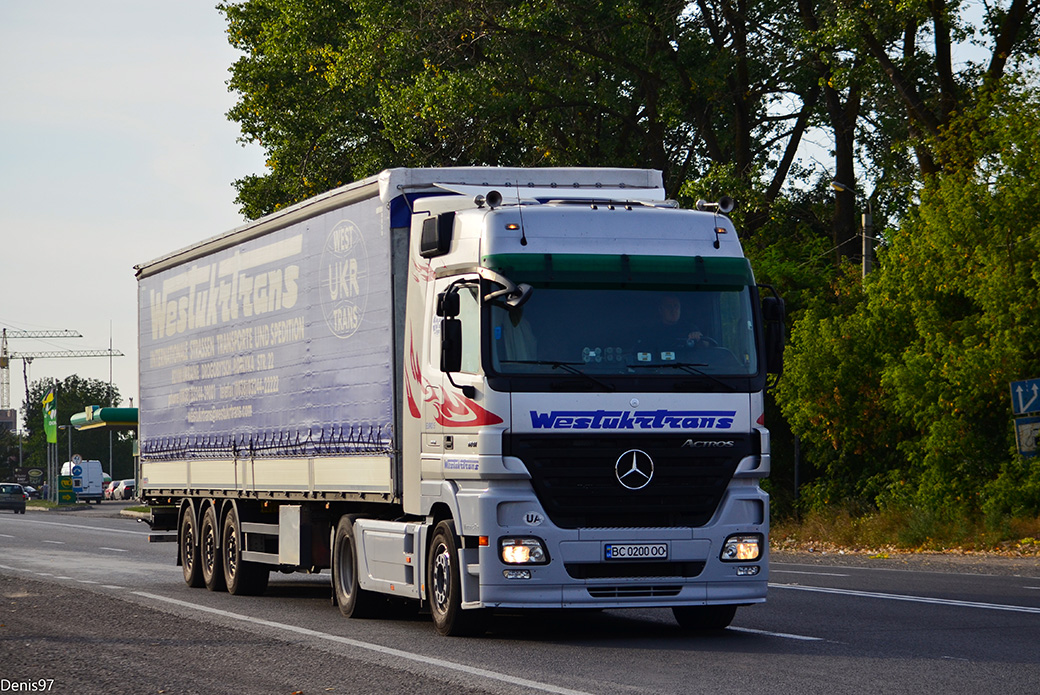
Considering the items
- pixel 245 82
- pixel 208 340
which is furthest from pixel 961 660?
pixel 245 82

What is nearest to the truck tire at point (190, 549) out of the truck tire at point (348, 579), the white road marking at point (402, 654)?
the white road marking at point (402, 654)

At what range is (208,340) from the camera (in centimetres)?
1788

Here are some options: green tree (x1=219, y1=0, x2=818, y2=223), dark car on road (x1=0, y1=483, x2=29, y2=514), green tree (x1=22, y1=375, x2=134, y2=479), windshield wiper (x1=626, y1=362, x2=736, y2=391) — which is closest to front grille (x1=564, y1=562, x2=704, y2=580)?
windshield wiper (x1=626, y1=362, x2=736, y2=391)

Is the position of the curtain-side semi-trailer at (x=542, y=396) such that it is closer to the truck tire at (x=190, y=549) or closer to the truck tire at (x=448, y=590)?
the truck tire at (x=448, y=590)

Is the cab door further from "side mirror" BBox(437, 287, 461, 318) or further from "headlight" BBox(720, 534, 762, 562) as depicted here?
"headlight" BBox(720, 534, 762, 562)

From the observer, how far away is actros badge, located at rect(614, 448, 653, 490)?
39.2 feet

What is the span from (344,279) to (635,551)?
401 centimetres

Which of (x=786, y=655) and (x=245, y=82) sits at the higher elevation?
(x=245, y=82)

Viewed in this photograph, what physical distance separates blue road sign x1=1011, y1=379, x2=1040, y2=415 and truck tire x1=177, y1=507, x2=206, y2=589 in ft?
43.9

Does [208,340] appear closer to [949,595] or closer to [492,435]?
[492,435]

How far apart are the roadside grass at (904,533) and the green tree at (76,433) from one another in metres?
142

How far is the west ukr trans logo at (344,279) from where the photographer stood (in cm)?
1395

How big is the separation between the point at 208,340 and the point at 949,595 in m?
8.55

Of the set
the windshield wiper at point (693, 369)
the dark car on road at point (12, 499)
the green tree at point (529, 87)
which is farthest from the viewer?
the dark car on road at point (12, 499)
